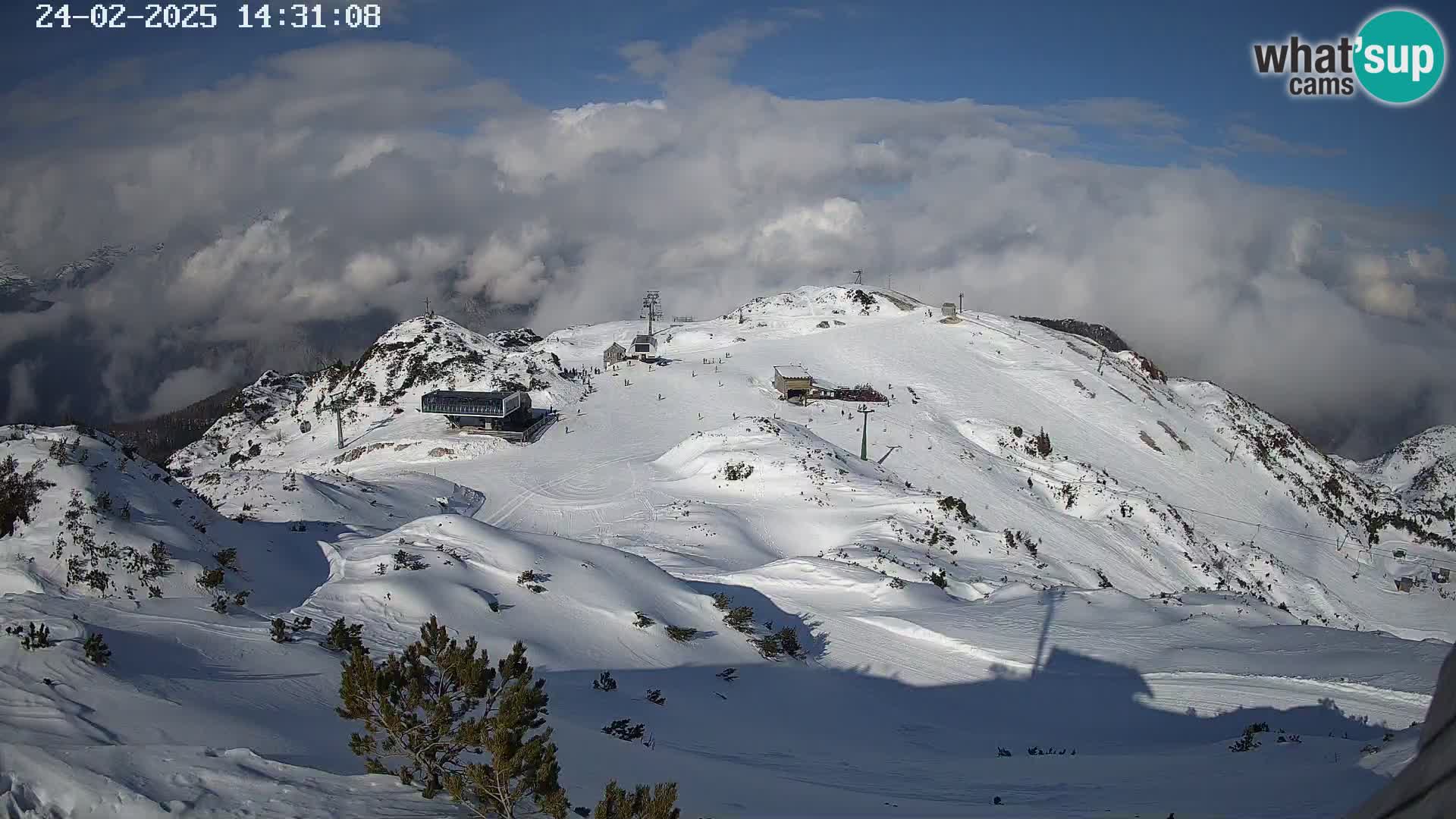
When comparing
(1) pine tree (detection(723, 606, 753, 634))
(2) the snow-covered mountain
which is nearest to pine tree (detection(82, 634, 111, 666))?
(1) pine tree (detection(723, 606, 753, 634))

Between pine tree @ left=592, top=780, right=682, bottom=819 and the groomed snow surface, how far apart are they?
2121 mm

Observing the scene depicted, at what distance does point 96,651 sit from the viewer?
9.70 m

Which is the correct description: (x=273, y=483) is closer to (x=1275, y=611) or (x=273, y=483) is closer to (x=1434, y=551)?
(x=1275, y=611)

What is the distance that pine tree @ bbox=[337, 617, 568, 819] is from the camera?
282 inches

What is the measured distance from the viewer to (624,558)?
71.9 feet

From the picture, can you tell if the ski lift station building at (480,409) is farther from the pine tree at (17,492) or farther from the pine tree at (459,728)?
the pine tree at (459,728)

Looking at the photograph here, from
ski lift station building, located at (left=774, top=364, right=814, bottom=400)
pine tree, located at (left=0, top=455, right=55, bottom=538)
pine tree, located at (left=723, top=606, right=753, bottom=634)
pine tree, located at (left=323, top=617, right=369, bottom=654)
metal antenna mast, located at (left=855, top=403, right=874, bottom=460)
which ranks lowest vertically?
metal antenna mast, located at (left=855, top=403, right=874, bottom=460)

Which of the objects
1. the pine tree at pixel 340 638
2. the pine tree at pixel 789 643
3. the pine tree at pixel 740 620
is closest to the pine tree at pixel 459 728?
the pine tree at pixel 340 638

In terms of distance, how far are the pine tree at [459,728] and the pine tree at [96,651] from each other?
13.5ft

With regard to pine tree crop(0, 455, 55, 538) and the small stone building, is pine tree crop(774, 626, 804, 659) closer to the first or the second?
pine tree crop(0, 455, 55, 538)

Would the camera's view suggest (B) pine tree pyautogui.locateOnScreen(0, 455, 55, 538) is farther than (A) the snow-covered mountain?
No

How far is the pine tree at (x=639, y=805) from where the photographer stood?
21.9 feet

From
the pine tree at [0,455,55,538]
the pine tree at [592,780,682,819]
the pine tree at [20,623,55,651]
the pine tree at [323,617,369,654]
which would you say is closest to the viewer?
the pine tree at [592,780,682,819]

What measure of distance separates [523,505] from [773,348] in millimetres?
38046
